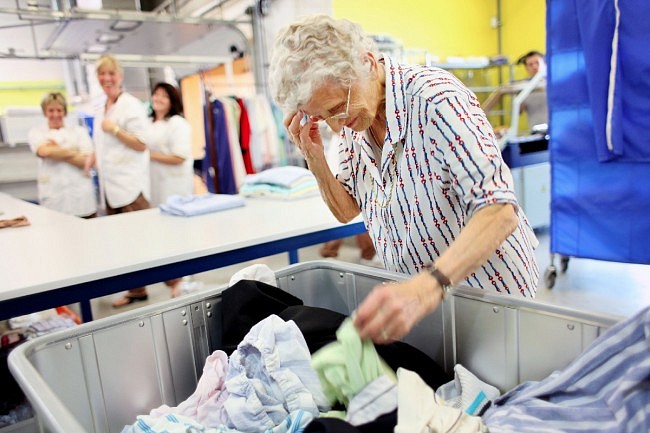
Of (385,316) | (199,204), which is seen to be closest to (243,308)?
(385,316)

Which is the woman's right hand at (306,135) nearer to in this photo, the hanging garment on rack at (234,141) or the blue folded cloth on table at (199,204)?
the blue folded cloth on table at (199,204)

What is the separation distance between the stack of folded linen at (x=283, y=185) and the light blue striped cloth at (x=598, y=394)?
6.76 feet

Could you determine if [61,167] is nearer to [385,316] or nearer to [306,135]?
[306,135]

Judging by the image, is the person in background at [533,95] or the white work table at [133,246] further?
the person in background at [533,95]

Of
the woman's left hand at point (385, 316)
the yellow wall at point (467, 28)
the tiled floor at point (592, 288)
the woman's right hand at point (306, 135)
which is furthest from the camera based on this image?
the yellow wall at point (467, 28)

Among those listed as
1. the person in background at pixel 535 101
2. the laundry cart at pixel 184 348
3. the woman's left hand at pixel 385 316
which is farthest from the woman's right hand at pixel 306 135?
the person in background at pixel 535 101

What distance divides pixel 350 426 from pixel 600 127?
2762 millimetres

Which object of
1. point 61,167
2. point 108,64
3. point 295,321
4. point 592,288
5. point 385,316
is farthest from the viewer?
point 61,167

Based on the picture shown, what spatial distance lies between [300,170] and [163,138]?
4.59ft

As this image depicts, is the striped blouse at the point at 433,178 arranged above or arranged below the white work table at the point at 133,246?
above

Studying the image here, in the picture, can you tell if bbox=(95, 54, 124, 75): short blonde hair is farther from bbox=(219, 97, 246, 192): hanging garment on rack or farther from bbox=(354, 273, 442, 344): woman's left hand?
bbox=(354, 273, 442, 344): woman's left hand

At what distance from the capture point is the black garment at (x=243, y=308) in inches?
41.7

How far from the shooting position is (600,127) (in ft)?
9.50

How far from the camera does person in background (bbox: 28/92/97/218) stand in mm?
3998
